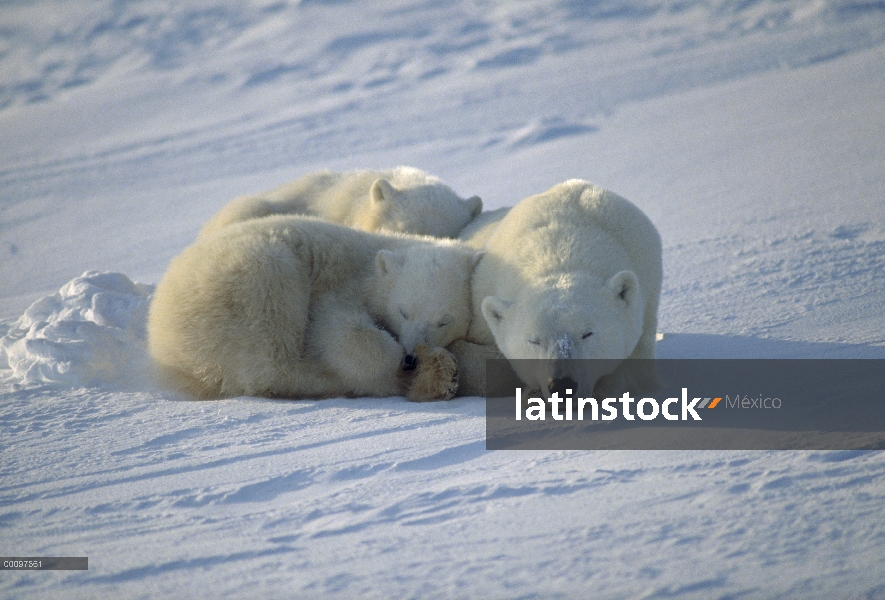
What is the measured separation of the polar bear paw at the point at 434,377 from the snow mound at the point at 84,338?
1.53m

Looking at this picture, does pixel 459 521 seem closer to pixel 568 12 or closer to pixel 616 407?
pixel 616 407

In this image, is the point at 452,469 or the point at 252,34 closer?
the point at 452,469

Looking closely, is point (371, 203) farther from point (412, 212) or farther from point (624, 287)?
point (624, 287)

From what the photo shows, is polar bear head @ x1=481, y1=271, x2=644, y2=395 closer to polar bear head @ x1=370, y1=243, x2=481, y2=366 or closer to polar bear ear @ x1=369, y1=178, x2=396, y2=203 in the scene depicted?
polar bear head @ x1=370, y1=243, x2=481, y2=366

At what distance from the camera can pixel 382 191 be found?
554 centimetres

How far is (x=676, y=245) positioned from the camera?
19.5 feet

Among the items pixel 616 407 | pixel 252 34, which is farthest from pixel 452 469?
pixel 252 34

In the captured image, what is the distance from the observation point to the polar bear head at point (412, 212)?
5467 mm

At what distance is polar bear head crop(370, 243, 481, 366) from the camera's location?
3961 millimetres

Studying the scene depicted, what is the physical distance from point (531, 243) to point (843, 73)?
8026 millimetres

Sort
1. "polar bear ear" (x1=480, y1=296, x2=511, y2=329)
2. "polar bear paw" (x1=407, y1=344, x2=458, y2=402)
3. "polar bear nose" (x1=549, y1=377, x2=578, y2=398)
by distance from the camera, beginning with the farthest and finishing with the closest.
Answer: "polar bear paw" (x1=407, y1=344, x2=458, y2=402) < "polar bear ear" (x1=480, y1=296, x2=511, y2=329) < "polar bear nose" (x1=549, y1=377, x2=578, y2=398)

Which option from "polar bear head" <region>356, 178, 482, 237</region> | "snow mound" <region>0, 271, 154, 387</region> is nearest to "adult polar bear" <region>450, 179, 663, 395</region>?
"polar bear head" <region>356, 178, 482, 237</region>

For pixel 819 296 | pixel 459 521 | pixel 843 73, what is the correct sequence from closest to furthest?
pixel 459 521
pixel 819 296
pixel 843 73

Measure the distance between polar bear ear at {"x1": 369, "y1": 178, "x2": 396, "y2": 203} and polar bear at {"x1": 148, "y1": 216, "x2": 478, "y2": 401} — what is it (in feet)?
4.54
